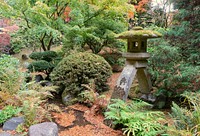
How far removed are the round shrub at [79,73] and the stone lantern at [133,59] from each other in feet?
3.74

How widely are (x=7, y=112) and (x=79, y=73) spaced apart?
1.88m

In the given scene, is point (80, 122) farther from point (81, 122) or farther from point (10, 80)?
point (10, 80)

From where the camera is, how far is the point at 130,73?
3.98 metres

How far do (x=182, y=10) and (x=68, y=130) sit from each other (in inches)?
124

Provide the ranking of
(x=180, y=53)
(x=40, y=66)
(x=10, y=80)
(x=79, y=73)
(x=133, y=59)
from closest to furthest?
(x=180, y=53), (x=133, y=59), (x=10, y=80), (x=79, y=73), (x=40, y=66)

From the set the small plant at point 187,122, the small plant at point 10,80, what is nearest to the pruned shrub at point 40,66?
the small plant at point 10,80

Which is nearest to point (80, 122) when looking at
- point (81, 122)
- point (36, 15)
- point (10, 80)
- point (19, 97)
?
point (81, 122)

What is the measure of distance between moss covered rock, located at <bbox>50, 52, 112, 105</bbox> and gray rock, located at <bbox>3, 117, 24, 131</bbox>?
64.8 inches

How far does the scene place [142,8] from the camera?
10969 millimetres

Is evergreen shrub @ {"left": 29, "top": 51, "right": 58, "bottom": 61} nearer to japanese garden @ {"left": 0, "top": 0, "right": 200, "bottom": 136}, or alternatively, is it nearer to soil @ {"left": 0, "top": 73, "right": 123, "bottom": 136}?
japanese garden @ {"left": 0, "top": 0, "right": 200, "bottom": 136}

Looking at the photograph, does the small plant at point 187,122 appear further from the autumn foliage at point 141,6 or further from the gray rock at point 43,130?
the autumn foliage at point 141,6

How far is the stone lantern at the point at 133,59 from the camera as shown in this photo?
391 cm

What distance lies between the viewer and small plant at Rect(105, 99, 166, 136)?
3.09 meters

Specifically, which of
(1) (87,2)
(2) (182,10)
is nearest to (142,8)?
(1) (87,2)
